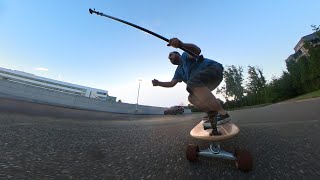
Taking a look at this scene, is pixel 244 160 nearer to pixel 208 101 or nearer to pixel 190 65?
pixel 208 101

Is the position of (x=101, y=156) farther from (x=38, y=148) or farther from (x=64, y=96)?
(x=64, y=96)

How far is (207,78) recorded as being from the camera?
2910 mm

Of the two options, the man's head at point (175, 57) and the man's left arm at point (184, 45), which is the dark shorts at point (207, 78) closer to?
the man's left arm at point (184, 45)

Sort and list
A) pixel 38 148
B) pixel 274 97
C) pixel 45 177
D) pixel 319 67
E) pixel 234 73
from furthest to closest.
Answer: pixel 234 73
pixel 274 97
pixel 319 67
pixel 38 148
pixel 45 177

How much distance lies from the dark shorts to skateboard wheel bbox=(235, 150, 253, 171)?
950mm

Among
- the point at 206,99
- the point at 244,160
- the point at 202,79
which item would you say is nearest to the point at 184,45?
the point at 202,79

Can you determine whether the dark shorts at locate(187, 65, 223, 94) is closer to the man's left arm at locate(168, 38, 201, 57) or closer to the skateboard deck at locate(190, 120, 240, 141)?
the man's left arm at locate(168, 38, 201, 57)

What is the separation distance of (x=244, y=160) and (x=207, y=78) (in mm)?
1117

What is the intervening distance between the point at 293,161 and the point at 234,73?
278ft

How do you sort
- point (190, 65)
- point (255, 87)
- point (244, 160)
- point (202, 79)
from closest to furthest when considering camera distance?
point (244, 160) < point (202, 79) < point (190, 65) < point (255, 87)

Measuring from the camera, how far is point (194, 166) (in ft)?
7.74

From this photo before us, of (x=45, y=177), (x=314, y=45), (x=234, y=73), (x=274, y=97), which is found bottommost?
(x=45, y=177)

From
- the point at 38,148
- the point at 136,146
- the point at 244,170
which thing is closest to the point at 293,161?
the point at 244,170

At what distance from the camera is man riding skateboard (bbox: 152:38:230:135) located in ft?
9.03
